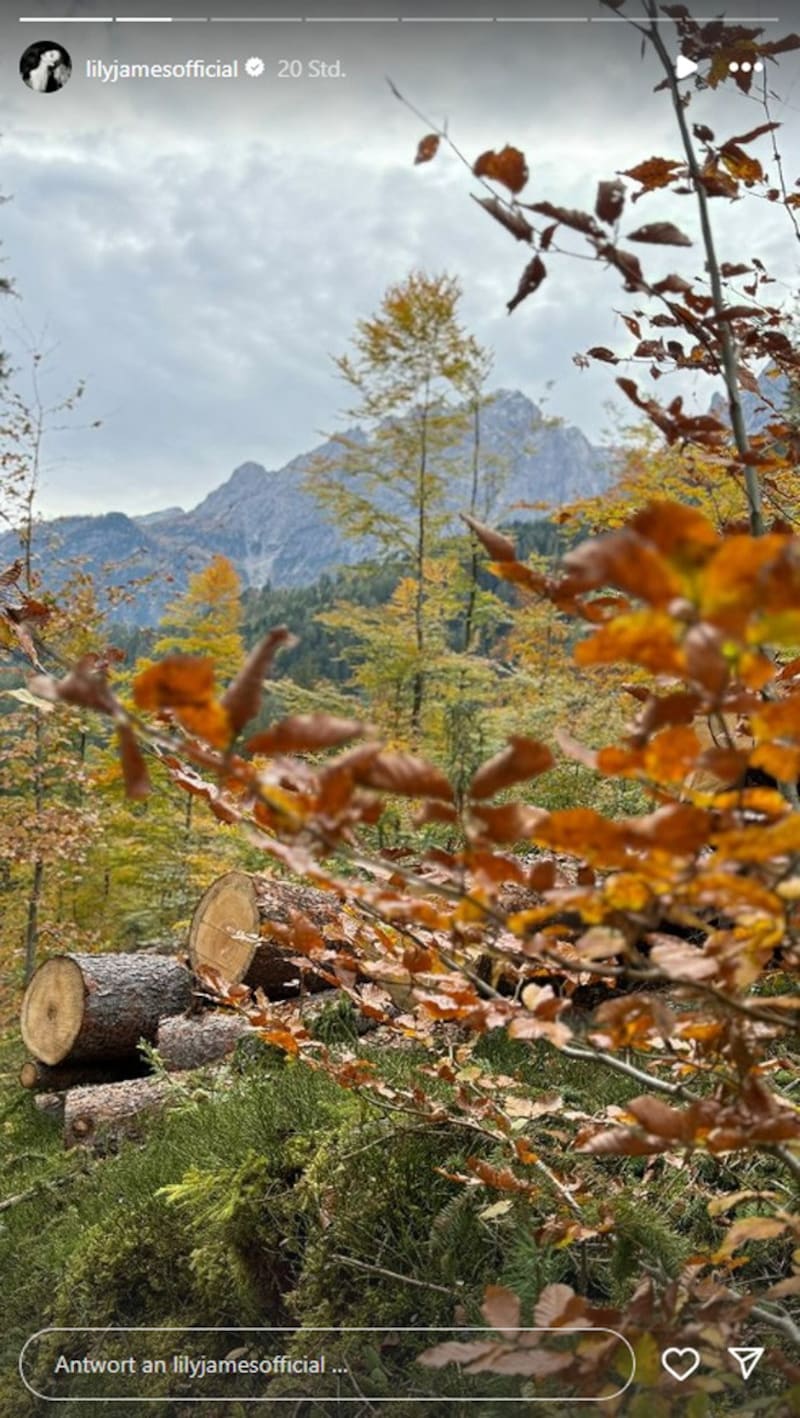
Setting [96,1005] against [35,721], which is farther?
[35,721]

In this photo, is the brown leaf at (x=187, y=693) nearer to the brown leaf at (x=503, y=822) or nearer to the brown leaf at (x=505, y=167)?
the brown leaf at (x=503, y=822)

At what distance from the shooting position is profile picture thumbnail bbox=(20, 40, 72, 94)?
1749 mm

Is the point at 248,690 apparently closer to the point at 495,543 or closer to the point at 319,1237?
the point at 495,543

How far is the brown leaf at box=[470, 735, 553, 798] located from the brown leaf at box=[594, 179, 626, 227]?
0.47 meters

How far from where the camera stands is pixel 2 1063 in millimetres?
5234

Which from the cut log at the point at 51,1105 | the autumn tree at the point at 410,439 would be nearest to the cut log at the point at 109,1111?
the cut log at the point at 51,1105

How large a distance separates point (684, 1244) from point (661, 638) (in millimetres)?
1244

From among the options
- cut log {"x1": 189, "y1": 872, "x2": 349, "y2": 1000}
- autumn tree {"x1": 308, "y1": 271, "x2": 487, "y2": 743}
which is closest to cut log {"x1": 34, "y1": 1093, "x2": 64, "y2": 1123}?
cut log {"x1": 189, "y1": 872, "x2": 349, "y2": 1000}

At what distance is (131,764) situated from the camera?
0.44 metres

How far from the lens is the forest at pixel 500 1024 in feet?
1.43

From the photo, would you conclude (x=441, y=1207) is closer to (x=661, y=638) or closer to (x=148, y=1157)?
(x=148, y=1157)

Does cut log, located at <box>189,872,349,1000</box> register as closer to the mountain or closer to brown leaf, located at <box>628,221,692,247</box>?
the mountain

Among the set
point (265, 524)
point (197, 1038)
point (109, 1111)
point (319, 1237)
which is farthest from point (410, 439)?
point (265, 524)

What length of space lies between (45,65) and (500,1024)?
6.63 ft
